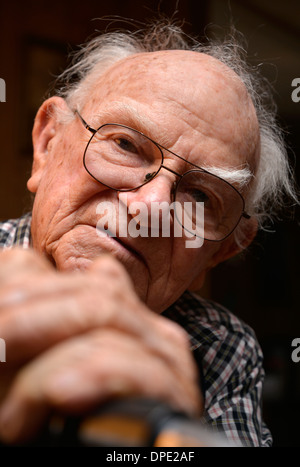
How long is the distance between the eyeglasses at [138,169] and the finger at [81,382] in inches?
29.0

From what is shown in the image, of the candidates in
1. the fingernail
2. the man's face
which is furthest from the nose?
the fingernail

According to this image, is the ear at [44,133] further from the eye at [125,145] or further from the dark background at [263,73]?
the dark background at [263,73]

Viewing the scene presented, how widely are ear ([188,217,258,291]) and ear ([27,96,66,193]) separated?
1.77ft

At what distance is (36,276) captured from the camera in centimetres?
45

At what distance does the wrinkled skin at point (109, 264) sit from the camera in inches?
14.9

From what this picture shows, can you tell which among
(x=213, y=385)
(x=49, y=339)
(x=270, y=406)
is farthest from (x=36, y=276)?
(x=270, y=406)

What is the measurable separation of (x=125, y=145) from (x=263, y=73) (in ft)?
4.46

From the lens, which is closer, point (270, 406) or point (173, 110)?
point (173, 110)

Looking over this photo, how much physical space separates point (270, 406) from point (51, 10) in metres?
2.23

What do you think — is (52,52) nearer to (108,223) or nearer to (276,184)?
(276,184)

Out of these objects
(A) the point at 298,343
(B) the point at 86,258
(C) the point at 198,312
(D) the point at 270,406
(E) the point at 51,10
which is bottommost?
(D) the point at 270,406

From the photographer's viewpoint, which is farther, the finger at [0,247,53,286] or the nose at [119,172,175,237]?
the nose at [119,172,175,237]

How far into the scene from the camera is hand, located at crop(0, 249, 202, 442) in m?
0.37

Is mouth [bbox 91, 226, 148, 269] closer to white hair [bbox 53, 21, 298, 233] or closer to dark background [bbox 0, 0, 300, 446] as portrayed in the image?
white hair [bbox 53, 21, 298, 233]
